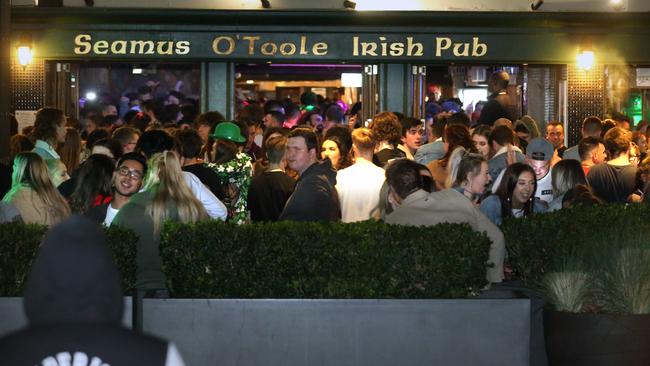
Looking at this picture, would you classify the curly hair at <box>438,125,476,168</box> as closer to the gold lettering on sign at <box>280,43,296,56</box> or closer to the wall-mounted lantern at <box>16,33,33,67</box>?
the gold lettering on sign at <box>280,43,296,56</box>

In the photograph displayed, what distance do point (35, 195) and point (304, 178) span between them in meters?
2.24

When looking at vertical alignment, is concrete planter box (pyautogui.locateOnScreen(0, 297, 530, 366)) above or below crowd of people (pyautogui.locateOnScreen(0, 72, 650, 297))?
below

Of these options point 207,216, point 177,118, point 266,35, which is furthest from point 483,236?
point 177,118

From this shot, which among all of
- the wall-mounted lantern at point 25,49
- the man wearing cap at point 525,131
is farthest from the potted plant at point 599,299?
the wall-mounted lantern at point 25,49

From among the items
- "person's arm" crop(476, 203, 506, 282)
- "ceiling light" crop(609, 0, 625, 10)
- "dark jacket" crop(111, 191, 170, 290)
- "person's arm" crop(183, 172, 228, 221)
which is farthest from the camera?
"ceiling light" crop(609, 0, 625, 10)

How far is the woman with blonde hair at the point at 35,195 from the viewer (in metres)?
9.88

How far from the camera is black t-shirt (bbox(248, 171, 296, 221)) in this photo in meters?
11.2

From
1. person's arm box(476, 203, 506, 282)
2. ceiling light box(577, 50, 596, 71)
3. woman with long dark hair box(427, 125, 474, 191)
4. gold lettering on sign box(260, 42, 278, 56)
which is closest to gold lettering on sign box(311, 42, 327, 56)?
gold lettering on sign box(260, 42, 278, 56)

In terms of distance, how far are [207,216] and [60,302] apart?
5.80 meters

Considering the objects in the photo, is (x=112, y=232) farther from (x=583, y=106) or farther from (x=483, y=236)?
(x=583, y=106)

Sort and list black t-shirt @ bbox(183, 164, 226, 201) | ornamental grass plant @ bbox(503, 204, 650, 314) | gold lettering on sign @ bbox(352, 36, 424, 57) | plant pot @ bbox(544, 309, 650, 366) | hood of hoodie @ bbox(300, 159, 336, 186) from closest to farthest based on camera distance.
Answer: plant pot @ bbox(544, 309, 650, 366)
ornamental grass plant @ bbox(503, 204, 650, 314)
hood of hoodie @ bbox(300, 159, 336, 186)
black t-shirt @ bbox(183, 164, 226, 201)
gold lettering on sign @ bbox(352, 36, 424, 57)

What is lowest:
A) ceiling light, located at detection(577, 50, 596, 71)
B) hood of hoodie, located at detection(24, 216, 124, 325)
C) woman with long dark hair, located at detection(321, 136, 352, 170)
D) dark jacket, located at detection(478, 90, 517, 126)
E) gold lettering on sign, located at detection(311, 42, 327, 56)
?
hood of hoodie, located at detection(24, 216, 124, 325)

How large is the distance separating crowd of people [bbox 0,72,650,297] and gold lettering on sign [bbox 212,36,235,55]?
2538 mm

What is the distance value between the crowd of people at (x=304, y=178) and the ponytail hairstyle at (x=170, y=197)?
0.01 metres
